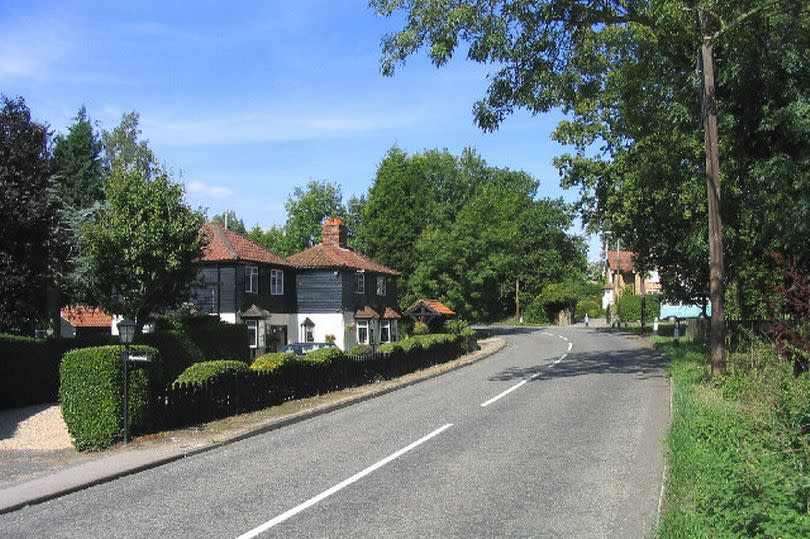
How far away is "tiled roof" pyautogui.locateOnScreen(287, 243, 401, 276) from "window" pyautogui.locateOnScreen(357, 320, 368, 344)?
363cm

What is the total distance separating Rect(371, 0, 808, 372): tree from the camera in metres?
16.0

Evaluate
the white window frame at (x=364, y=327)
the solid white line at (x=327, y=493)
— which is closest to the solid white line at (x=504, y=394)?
the solid white line at (x=327, y=493)

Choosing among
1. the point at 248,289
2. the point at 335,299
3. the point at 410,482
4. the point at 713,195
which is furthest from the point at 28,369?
the point at 335,299

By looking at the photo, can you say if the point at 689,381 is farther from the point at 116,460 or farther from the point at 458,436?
the point at 116,460

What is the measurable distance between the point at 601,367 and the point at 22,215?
19118mm

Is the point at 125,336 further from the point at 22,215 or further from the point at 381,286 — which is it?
the point at 381,286

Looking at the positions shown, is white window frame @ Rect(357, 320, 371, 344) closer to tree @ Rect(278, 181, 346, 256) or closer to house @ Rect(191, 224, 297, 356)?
house @ Rect(191, 224, 297, 356)

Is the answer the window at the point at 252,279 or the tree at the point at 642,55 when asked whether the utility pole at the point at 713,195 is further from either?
the window at the point at 252,279

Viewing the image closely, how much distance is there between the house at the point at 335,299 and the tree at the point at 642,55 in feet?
82.4

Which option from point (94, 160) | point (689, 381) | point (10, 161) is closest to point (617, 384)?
point (689, 381)

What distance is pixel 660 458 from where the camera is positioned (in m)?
10.2

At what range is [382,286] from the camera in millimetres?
52031

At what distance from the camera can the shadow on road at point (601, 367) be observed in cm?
2280

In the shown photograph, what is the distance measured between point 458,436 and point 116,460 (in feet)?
18.3
